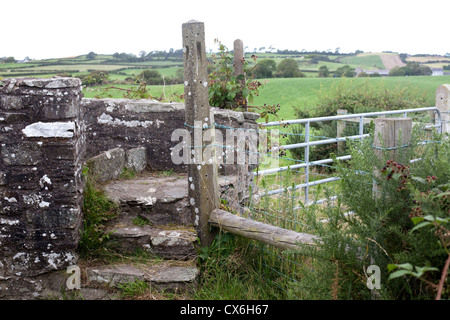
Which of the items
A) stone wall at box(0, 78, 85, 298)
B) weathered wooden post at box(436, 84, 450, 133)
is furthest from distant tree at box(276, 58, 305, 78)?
stone wall at box(0, 78, 85, 298)

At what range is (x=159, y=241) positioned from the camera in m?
3.68

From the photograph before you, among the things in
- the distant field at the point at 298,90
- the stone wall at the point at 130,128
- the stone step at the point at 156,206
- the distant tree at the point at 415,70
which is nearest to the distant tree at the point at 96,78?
the stone wall at the point at 130,128

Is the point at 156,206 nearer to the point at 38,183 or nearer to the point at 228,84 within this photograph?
the point at 38,183

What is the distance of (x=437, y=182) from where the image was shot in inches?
92.0

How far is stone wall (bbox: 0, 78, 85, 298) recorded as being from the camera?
344cm

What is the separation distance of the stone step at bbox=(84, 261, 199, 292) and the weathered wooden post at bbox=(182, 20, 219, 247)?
337 millimetres

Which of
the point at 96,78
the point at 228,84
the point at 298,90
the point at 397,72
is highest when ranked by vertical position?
the point at 397,72

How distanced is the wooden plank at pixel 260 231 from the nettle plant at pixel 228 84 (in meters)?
1.96

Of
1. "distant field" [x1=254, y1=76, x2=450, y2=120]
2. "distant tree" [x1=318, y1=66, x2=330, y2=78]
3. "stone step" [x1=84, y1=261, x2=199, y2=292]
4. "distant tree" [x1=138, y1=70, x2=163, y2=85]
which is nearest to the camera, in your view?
"stone step" [x1=84, y1=261, x2=199, y2=292]

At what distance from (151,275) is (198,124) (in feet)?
4.14

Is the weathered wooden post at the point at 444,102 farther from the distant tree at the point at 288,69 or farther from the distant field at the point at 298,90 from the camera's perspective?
the distant tree at the point at 288,69

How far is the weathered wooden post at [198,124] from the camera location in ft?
11.6

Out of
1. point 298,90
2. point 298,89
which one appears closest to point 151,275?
point 298,90

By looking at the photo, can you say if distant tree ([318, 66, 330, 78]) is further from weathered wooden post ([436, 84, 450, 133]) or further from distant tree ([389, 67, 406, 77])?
weathered wooden post ([436, 84, 450, 133])
